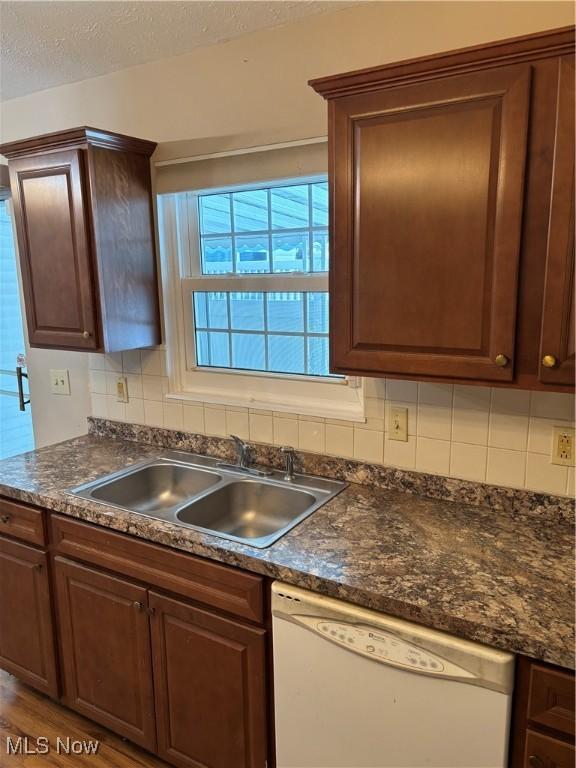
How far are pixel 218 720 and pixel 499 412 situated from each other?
1.27m

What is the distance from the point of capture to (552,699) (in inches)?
45.2

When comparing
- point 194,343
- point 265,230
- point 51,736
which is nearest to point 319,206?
point 265,230

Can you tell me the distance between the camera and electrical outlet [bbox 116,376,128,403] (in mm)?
2561

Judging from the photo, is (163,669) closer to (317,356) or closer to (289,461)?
(289,461)

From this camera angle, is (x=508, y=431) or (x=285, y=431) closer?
(x=508, y=431)

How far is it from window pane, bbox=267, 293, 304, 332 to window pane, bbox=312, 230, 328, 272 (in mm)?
134

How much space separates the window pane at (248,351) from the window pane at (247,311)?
0.11 feet

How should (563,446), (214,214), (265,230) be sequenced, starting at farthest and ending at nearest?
(214,214), (265,230), (563,446)

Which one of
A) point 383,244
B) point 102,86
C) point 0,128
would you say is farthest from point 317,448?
point 0,128

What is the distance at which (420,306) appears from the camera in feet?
4.79

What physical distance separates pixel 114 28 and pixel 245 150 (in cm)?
59

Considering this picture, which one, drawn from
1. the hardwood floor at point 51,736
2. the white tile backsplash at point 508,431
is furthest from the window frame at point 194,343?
the hardwood floor at point 51,736

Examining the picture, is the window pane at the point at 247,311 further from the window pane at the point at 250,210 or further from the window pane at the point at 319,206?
the window pane at the point at 319,206

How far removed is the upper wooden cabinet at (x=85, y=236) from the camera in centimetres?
203
